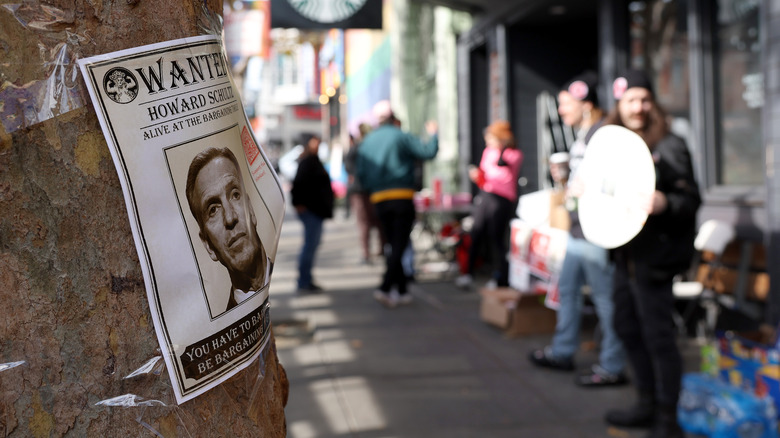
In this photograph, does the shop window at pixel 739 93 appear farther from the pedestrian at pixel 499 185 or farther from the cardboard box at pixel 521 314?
the pedestrian at pixel 499 185

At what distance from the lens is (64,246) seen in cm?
110

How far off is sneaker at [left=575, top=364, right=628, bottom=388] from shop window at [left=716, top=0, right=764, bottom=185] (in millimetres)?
2247

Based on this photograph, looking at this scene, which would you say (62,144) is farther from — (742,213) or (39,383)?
(742,213)

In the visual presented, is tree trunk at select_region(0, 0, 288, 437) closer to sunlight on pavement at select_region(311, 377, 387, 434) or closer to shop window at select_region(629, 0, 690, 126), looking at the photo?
sunlight on pavement at select_region(311, 377, 387, 434)

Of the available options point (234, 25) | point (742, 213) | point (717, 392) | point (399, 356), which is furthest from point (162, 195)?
point (234, 25)

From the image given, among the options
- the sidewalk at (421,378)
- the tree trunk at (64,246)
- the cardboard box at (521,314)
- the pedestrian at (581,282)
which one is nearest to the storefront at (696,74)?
the sidewalk at (421,378)

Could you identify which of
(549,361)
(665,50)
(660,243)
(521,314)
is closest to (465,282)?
(521,314)

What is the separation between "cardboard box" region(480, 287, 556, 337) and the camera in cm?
630

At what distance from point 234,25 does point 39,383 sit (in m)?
11.1

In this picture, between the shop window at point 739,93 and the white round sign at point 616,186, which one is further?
the shop window at point 739,93

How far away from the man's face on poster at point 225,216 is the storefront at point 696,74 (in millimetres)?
4898

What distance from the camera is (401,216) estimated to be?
776 centimetres

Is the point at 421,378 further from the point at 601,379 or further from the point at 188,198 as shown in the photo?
the point at 188,198

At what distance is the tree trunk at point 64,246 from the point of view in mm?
1087
